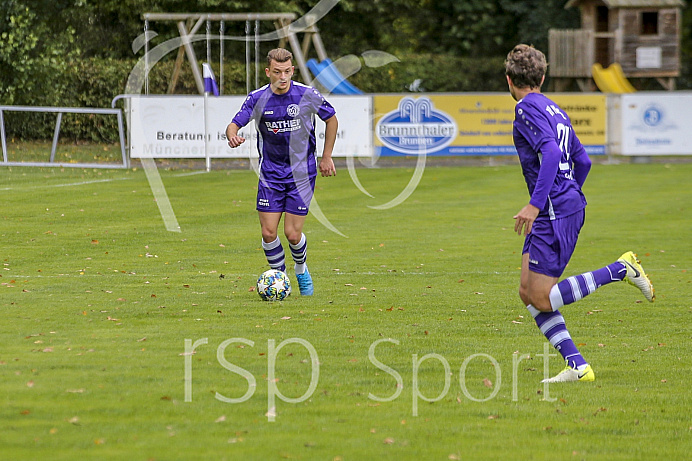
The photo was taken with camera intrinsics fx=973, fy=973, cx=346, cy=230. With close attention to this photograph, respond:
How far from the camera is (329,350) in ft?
22.9

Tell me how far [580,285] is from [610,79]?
30.9m

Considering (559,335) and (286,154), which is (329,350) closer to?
(559,335)

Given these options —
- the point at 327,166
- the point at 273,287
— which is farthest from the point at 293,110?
the point at 273,287

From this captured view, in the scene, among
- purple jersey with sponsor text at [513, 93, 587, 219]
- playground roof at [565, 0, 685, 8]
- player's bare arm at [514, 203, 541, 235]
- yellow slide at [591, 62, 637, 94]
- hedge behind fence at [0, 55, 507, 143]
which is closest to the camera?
player's bare arm at [514, 203, 541, 235]

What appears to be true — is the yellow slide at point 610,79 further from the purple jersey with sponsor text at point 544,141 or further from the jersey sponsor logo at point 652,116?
the purple jersey with sponsor text at point 544,141

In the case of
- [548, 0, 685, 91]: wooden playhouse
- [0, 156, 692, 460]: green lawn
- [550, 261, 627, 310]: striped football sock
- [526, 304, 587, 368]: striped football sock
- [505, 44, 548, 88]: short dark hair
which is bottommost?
[0, 156, 692, 460]: green lawn

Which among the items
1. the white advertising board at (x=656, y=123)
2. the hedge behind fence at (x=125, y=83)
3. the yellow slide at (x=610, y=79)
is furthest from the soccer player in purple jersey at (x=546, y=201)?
the yellow slide at (x=610, y=79)

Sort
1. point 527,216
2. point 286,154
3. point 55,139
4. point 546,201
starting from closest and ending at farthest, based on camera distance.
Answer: point 527,216, point 546,201, point 286,154, point 55,139

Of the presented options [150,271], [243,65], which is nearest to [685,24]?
[243,65]

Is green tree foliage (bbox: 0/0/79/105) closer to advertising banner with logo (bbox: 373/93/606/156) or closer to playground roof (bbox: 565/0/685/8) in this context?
advertising banner with logo (bbox: 373/93/606/156)

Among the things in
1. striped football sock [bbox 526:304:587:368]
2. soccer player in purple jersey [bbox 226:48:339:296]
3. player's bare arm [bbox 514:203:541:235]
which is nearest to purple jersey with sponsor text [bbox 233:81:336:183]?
soccer player in purple jersey [bbox 226:48:339:296]

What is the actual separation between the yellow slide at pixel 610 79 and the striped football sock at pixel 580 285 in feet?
98.3

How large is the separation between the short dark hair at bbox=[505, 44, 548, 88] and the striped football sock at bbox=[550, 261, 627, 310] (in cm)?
131

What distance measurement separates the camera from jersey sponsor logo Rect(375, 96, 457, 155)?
25.2 meters
